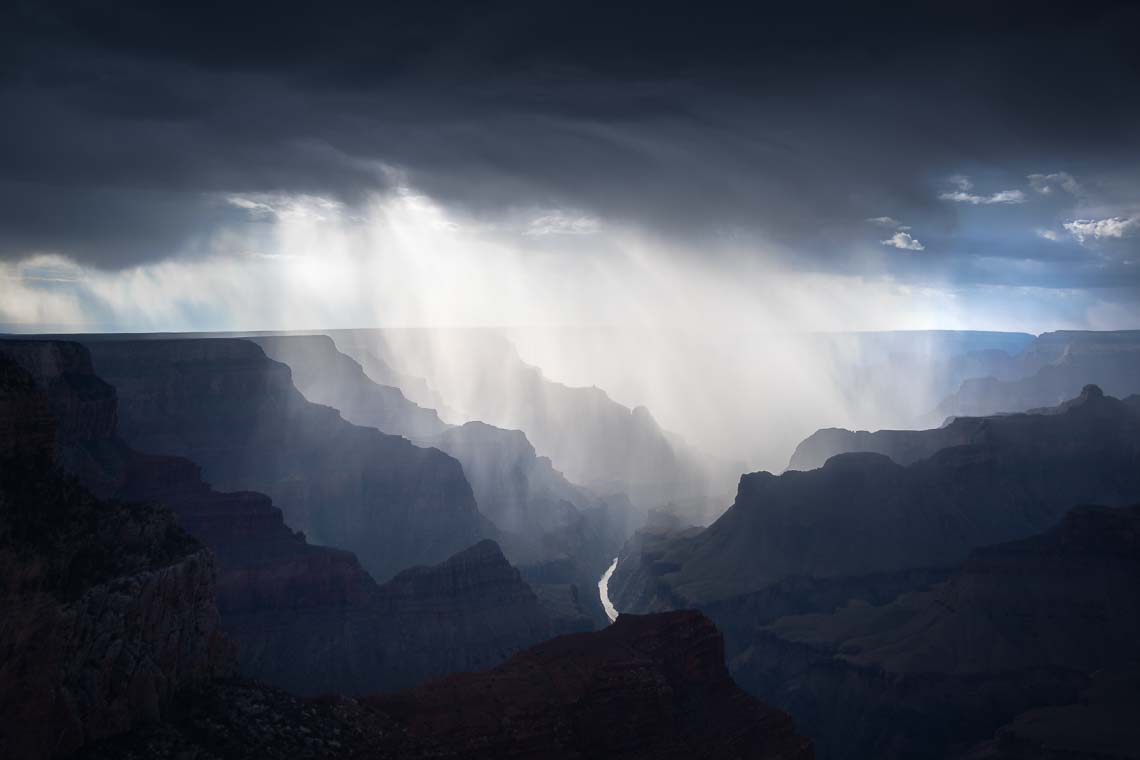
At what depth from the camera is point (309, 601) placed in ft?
273

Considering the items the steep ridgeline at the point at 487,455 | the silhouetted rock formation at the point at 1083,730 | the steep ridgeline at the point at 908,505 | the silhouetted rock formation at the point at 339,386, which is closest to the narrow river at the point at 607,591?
the steep ridgeline at the point at 487,455

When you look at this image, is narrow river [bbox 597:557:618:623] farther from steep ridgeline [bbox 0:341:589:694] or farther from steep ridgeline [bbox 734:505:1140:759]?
steep ridgeline [bbox 0:341:589:694]

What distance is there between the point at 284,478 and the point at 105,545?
264ft

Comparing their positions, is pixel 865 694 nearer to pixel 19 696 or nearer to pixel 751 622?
pixel 751 622

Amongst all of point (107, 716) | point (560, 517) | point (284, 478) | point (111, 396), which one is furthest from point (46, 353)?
point (560, 517)

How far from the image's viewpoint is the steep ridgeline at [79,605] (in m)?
28.6

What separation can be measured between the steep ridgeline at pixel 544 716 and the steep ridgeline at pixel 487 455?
84912mm

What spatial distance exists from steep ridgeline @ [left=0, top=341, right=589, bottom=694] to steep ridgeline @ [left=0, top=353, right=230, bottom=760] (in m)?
37.3

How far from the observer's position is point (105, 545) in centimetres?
3506

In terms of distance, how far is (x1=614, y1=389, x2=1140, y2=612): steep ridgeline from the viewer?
122750 millimetres

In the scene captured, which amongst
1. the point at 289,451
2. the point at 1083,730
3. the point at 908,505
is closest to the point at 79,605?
the point at 1083,730

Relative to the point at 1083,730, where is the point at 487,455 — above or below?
above

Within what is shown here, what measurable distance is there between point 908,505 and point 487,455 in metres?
67.3

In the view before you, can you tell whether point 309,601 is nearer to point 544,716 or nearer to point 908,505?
point 544,716
